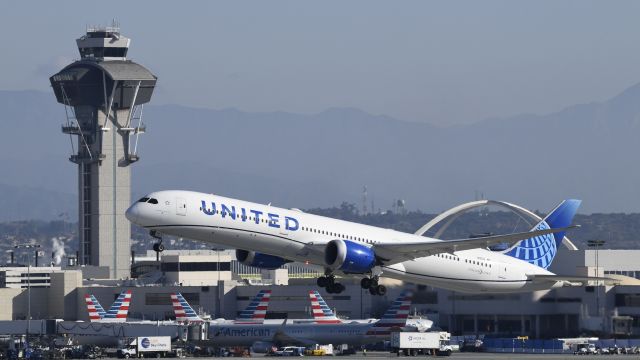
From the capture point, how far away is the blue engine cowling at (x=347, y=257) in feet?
327

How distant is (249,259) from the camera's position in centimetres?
10519

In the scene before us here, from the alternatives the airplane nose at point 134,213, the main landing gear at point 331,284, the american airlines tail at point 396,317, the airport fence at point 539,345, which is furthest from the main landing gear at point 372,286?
the airport fence at point 539,345

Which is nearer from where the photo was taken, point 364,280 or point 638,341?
point 364,280

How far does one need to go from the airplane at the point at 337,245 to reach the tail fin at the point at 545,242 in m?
0.39

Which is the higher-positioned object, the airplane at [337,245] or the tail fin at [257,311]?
the airplane at [337,245]

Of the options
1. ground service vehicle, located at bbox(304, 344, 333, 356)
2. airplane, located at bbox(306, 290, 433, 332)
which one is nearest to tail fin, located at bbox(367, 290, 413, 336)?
ground service vehicle, located at bbox(304, 344, 333, 356)

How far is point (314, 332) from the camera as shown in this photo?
134 meters

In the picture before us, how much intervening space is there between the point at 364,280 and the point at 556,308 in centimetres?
4232

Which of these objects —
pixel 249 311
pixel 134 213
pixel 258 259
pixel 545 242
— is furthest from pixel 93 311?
pixel 134 213

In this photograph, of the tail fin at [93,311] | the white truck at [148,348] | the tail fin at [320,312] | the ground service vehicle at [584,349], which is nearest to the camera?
the white truck at [148,348]

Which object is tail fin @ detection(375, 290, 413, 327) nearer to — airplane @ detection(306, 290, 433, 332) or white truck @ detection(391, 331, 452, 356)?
white truck @ detection(391, 331, 452, 356)

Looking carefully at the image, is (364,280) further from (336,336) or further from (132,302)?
(132,302)

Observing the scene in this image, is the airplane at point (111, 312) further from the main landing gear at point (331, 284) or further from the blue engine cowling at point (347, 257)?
the blue engine cowling at point (347, 257)

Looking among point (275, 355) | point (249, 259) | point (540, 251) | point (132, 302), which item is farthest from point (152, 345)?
point (132, 302)
